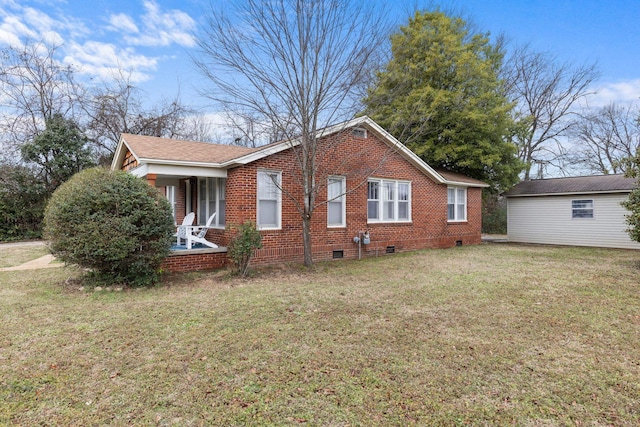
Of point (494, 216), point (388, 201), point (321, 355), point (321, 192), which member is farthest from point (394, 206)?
point (494, 216)

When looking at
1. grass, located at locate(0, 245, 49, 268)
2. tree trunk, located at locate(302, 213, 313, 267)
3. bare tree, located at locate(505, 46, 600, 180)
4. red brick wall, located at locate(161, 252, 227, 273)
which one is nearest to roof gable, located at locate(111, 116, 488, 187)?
tree trunk, located at locate(302, 213, 313, 267)

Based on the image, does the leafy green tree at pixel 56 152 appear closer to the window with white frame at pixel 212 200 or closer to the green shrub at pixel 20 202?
the green shrub at pixel 20 202

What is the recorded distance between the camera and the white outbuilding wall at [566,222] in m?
13.9

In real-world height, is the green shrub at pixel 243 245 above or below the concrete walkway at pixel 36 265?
above

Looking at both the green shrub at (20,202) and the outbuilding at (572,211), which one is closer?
the outbuilding at (572,211)

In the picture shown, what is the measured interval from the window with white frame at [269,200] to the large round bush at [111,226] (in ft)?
8.87

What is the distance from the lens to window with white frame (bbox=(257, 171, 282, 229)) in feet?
30.8

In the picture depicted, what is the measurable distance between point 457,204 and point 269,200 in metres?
8.97

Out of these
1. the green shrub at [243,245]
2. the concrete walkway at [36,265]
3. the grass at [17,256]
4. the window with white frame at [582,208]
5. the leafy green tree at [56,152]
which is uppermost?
the leafy green tree at [56,152]

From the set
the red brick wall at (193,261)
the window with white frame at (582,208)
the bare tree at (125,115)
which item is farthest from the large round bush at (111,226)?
the bare tree at (125,115)

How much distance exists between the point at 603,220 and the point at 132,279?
1698cm

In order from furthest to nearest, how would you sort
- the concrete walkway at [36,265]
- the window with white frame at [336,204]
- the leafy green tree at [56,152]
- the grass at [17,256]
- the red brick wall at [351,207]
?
the leafy green tree at [56,152] → the window with white frame at [336,204] → the grass at [17,256] → the red brick wall at [351,207] → the concrete walkway at [36,265]

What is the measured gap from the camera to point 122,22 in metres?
12.8

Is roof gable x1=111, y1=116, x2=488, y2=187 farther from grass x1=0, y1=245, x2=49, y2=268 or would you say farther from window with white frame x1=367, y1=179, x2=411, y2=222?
grass x1=0, y1=245, x2=49, y2=268
